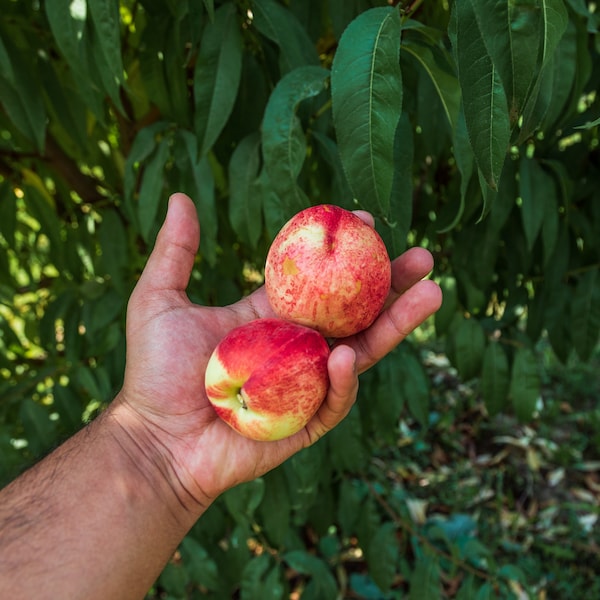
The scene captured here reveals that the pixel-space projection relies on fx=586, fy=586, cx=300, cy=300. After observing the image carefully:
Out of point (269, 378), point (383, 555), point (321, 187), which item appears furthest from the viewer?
point (383, 555)

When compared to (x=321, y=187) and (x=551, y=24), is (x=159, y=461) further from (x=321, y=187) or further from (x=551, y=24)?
(x=551, y=24)

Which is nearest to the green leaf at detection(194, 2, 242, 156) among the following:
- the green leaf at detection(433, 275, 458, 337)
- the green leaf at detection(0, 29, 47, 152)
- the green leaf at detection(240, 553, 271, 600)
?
the green leaf at detection(0, 29, 47, 152)

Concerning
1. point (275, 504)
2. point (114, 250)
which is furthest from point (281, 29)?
point (275, 504)

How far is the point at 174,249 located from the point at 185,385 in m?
0.37

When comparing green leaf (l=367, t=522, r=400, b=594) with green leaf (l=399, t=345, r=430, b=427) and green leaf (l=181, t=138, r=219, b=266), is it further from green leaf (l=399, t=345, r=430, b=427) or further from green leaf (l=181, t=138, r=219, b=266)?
green leaf (l=181, t=138, r=219, b=266)

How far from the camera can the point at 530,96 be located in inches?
33.3

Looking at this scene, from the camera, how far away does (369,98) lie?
100 centimetres

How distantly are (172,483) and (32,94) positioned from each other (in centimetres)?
111

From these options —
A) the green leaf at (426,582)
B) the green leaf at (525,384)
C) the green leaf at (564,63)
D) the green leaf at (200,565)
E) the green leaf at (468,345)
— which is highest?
the green leaf at (564,63)

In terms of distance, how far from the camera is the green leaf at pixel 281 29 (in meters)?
1.33

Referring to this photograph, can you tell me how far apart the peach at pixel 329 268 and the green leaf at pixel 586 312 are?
904 mm

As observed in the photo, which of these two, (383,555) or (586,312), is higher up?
(586,312)

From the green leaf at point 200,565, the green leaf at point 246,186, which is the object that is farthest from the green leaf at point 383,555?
the green leaf at point 246,186

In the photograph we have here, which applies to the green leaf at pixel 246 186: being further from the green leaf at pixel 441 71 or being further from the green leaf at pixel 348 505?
the green leaf at pixel 348 505
